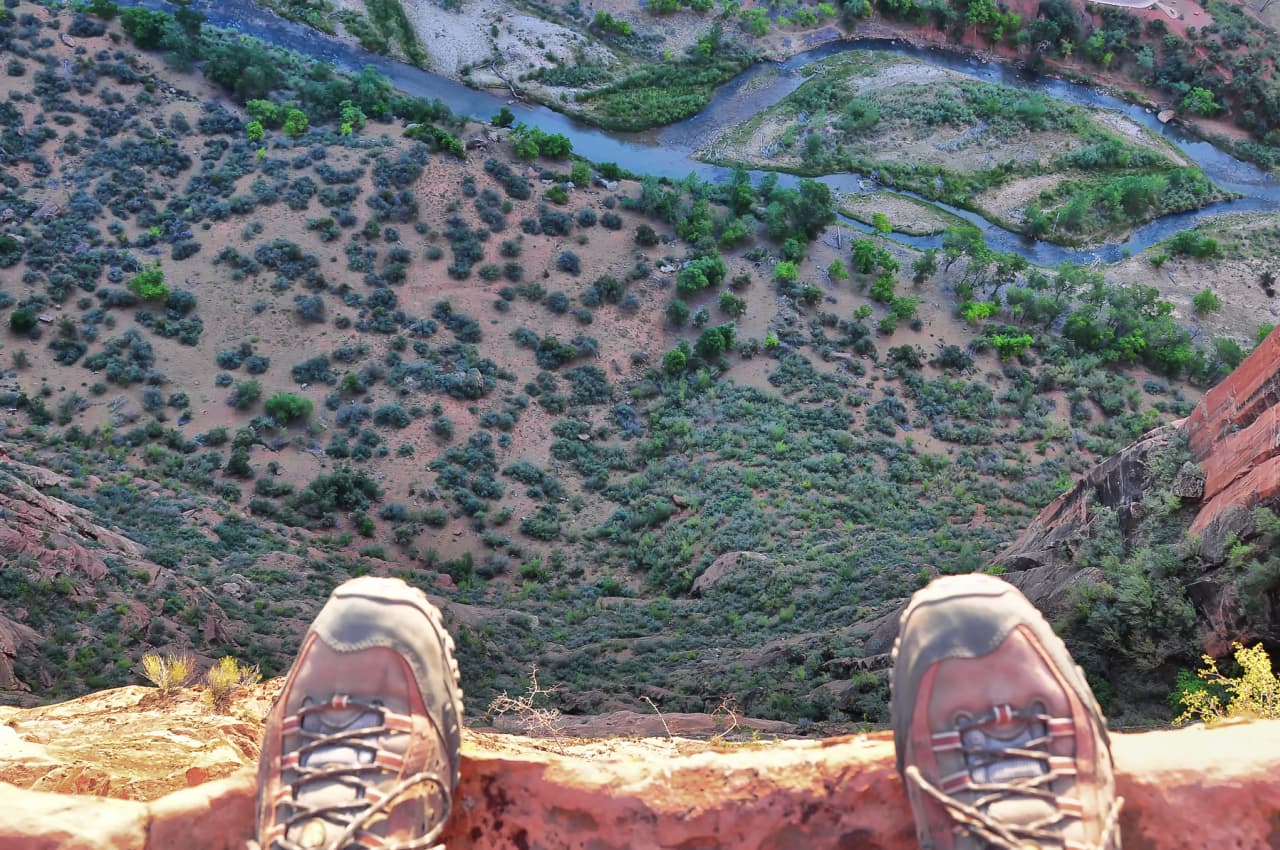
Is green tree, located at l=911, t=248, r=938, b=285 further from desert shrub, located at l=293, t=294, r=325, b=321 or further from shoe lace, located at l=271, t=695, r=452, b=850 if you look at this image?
shoe lace, located at l=271, t=695, r=452, b=850

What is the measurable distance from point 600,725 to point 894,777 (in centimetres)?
877

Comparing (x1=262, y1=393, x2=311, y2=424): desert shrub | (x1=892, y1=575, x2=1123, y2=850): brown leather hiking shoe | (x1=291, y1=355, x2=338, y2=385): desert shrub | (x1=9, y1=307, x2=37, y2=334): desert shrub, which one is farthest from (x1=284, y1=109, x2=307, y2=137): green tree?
(x1=892, y1=575, x2=1123, y2=850): brown leather hiking shoe

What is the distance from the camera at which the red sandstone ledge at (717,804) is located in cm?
568

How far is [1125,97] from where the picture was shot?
6256 centimetres

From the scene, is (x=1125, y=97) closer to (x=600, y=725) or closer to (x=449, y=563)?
(x=449, y=563)

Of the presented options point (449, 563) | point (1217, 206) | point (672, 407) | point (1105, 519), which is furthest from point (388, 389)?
point (1217, 206)

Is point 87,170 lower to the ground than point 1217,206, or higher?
lower

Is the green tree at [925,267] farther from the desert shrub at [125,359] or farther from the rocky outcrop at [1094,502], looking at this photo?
the desert shrub at [125,359]

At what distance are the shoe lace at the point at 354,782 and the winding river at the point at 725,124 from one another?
162 ft

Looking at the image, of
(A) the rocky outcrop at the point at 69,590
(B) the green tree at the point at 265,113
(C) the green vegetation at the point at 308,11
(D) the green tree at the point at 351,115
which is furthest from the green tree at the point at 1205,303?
(C) the green vegetation at the point at 308,11

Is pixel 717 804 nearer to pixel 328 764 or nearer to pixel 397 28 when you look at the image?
pixel 328 764

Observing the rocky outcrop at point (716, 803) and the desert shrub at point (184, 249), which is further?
the desert shrub at point (184, 249)

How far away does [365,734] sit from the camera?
573cm

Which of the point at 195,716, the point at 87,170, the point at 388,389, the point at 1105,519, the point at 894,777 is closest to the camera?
the point at 894,777
